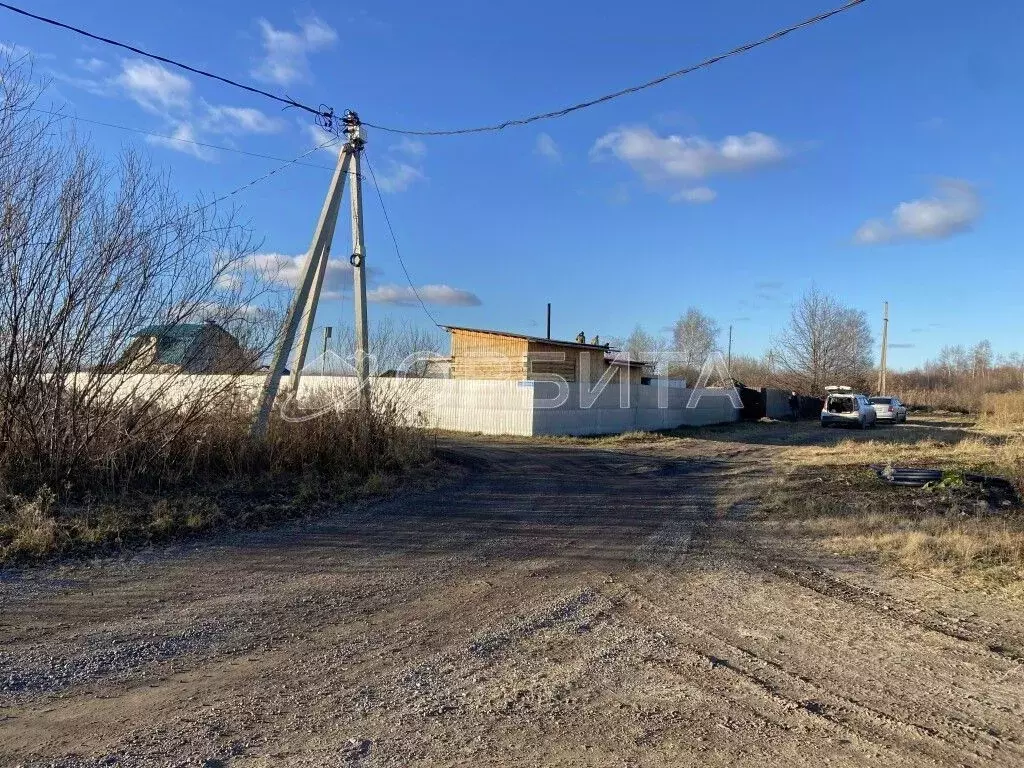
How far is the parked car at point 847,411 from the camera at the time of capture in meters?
31.3

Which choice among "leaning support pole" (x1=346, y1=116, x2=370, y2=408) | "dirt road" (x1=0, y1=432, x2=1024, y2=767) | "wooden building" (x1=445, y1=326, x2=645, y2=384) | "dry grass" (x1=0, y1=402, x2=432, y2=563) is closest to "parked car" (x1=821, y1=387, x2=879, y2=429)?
"wooden building" (x1=445, y1=326, x2=645, y2=384)

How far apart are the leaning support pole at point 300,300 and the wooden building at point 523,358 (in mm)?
15323

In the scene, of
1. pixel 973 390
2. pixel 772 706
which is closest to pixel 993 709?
pixel 772 706

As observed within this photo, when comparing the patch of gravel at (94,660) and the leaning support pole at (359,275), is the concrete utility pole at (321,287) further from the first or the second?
the patch of gravel at (94,660)

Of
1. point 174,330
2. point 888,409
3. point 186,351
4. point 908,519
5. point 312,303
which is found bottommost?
point 908,519

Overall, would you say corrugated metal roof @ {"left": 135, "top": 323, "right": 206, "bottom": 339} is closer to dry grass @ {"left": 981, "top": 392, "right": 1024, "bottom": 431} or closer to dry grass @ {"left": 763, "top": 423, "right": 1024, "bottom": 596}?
dry grass @ {"left": 763, "top": 423, "right": 1024, "bottom": 596}

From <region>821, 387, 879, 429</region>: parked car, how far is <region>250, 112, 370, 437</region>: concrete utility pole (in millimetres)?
26126

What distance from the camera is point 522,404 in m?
21.9

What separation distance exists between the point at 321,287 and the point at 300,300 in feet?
3.30

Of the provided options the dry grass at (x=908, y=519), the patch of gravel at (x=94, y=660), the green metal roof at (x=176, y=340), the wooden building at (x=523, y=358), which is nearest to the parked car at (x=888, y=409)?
the wooden building at (x=523, y=358)

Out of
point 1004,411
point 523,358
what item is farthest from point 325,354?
point 1004,411

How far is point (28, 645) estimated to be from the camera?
414 cm

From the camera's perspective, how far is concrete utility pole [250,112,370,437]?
10.4m

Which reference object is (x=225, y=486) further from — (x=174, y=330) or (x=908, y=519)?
(x=908, y=519)
